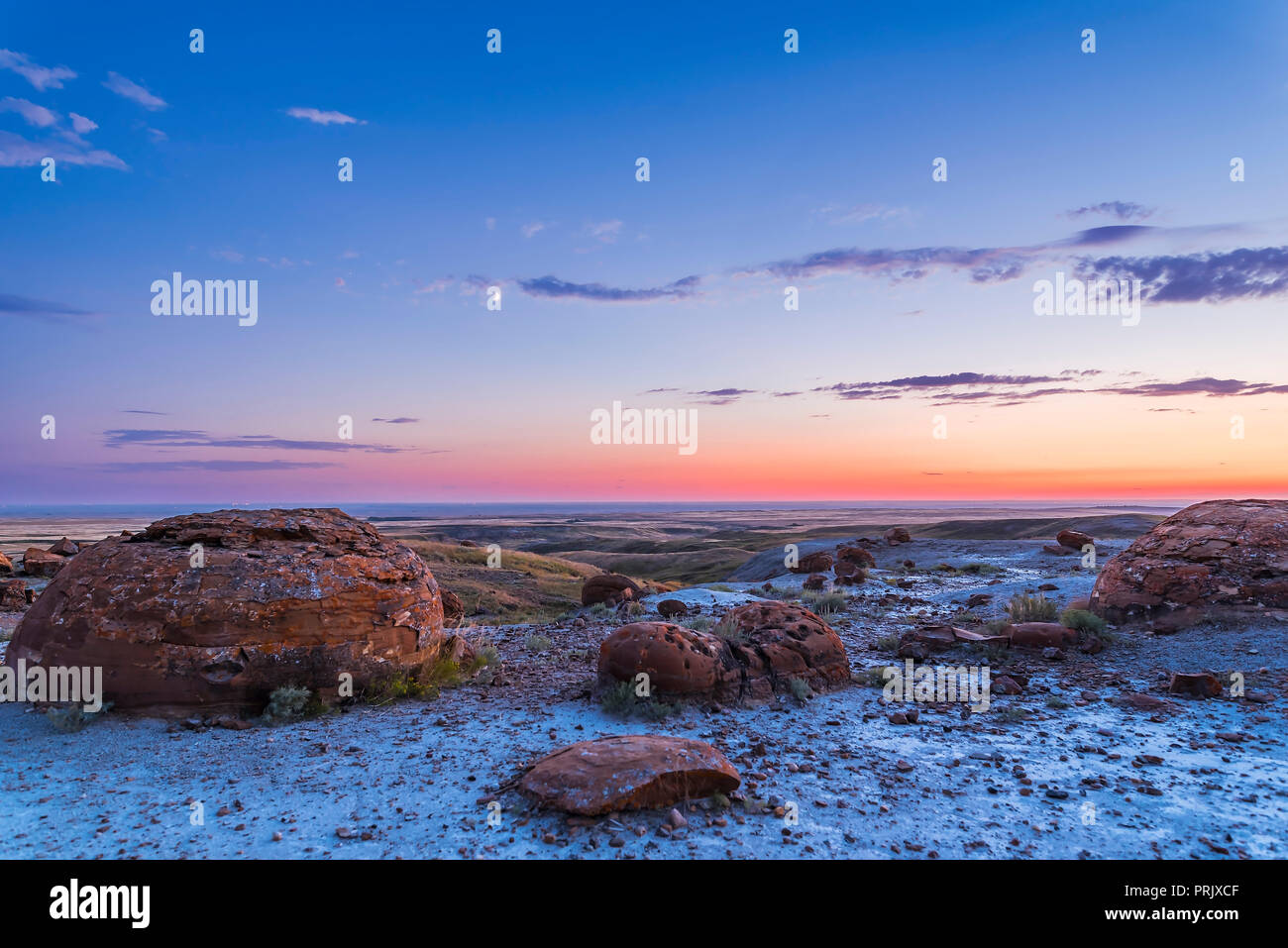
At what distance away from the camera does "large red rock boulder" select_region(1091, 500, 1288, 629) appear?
955 cm

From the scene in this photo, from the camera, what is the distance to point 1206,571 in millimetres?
9938

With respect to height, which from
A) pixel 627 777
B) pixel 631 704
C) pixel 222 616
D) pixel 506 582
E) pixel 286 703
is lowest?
pixel 506 582

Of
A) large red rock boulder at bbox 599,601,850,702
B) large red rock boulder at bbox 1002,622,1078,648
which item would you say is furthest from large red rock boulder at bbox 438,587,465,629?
large red rock boulder at bbox 1002,622,1078,648

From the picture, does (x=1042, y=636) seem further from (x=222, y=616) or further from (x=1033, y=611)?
(x=222, y=616)

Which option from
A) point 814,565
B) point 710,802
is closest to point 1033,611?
point 710,802

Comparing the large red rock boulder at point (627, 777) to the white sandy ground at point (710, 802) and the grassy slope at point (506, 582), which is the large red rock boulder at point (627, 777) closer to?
the white sandy ground at point (710, 802)

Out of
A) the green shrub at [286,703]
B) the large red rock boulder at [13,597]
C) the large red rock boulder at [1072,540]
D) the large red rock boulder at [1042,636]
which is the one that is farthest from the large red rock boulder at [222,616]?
the large red rock boulder at [1072,540]

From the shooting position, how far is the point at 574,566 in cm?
3400

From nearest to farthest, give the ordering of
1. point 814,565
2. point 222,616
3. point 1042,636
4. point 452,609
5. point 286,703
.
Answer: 1. point 286,703
2. point 222,616
3. point 1042,636
4. point 452,609
5. point 814,565

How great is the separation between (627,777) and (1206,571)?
34.0ft

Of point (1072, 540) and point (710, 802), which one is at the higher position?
point (710, 802)
